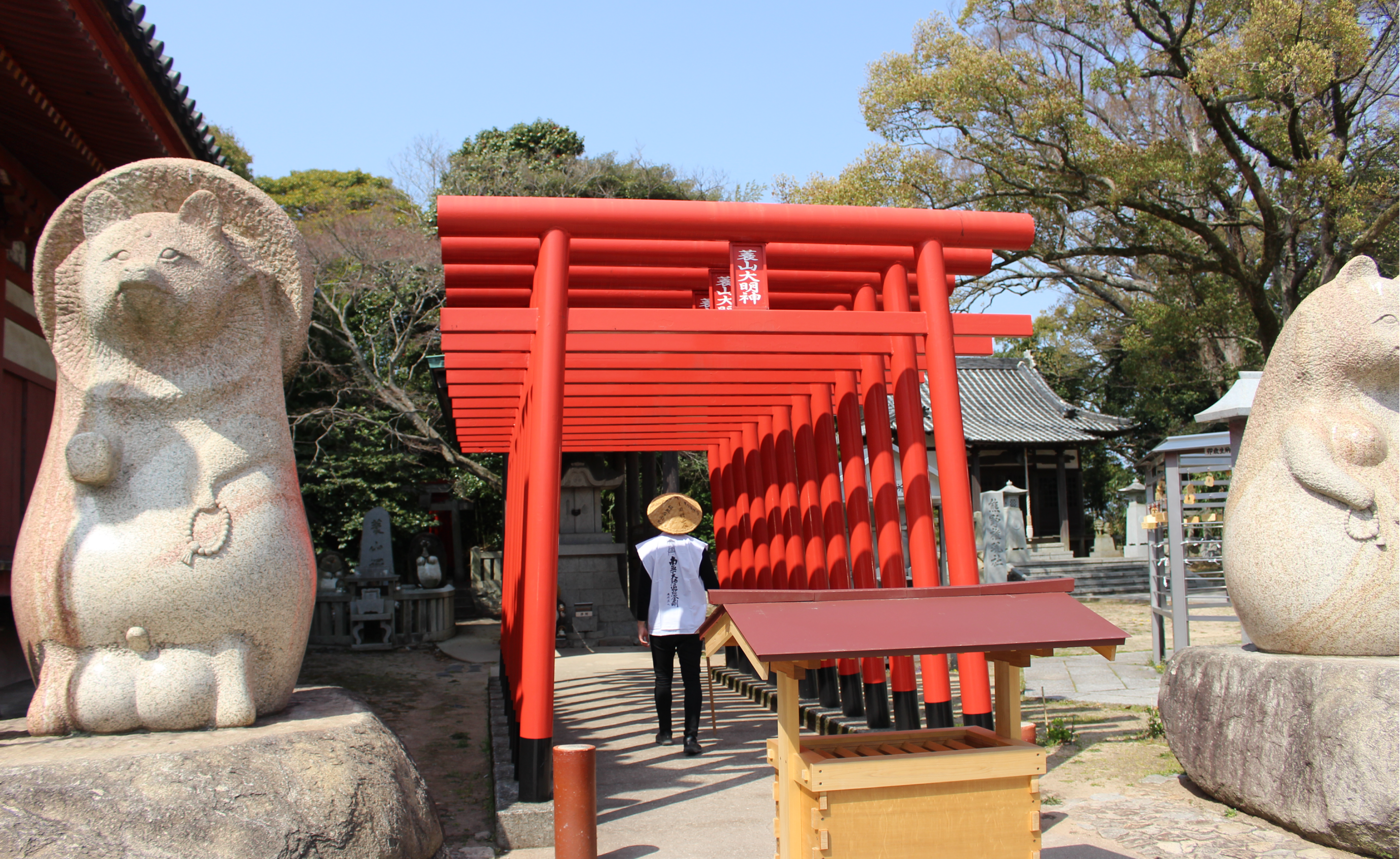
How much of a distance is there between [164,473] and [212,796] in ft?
4.15

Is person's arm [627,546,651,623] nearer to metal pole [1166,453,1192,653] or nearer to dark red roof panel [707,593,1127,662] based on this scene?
dark red roof panel [707,593,1127,662]

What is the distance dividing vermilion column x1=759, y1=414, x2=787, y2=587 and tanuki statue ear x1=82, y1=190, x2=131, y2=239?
17.6 ft

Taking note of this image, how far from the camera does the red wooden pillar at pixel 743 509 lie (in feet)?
31.0

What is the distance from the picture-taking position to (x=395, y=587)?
44.6 ft

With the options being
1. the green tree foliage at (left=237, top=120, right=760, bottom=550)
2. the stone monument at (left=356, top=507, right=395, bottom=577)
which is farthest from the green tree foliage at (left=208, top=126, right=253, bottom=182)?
the stone monument at (left=356, top=507, right=395, bottom=577)

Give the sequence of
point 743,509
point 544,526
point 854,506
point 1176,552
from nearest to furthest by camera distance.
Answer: point 544,526
point 854,506
point 1176,552
point 743,509

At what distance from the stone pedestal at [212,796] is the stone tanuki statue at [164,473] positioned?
0.73ft

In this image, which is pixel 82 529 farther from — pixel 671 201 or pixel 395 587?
pixel 395 587

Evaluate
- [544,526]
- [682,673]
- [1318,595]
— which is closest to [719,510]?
[682,673]

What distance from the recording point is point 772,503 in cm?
853

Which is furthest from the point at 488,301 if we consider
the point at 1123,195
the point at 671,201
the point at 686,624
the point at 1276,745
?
the point at 1123,195

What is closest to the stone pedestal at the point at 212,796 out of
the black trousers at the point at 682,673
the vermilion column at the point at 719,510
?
the black trousers at the point at 682,673

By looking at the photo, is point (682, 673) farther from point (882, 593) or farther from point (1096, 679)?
point (1096, 679)

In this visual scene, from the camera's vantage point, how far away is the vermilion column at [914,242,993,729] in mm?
4809
